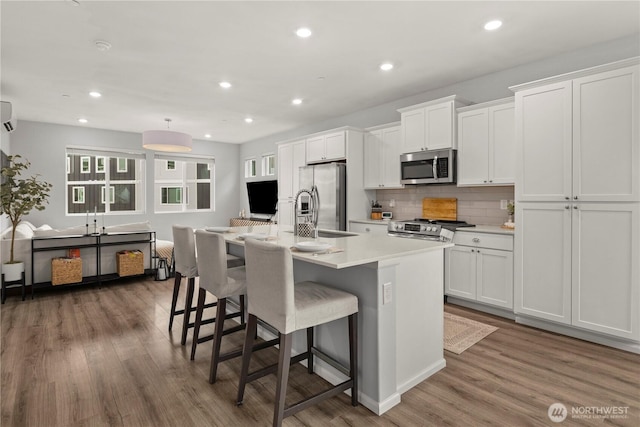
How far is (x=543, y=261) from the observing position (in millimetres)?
3146

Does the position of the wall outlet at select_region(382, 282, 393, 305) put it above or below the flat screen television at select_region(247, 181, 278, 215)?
below

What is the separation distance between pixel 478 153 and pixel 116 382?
396 cm

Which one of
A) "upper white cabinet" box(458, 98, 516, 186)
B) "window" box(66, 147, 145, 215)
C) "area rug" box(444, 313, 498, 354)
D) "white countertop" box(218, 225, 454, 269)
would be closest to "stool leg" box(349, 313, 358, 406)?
"white countertop" box(218, 225, 454, 269)

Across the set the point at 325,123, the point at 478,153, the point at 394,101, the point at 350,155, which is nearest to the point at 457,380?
the point at 478,153

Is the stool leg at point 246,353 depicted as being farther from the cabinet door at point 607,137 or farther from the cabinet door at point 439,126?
the cabinet door at point 439,126

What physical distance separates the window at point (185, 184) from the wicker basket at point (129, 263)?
2.98 m

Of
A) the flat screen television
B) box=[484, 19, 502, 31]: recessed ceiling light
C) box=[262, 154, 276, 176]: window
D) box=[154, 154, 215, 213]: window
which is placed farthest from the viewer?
box=[154, 154, 215, 213]: window

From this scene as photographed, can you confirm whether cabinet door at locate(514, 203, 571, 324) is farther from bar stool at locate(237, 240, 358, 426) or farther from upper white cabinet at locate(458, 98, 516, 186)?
bar stool at locate(237, 240, 358, 426)

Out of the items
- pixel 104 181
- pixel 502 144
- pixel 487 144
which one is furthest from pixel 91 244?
pixel 502 144

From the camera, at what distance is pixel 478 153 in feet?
12.8

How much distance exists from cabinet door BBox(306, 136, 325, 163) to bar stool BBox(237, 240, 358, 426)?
3706 mm

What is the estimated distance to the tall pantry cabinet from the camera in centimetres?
271

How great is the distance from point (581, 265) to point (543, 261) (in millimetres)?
283

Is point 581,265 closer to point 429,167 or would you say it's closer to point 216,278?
point 429,167
